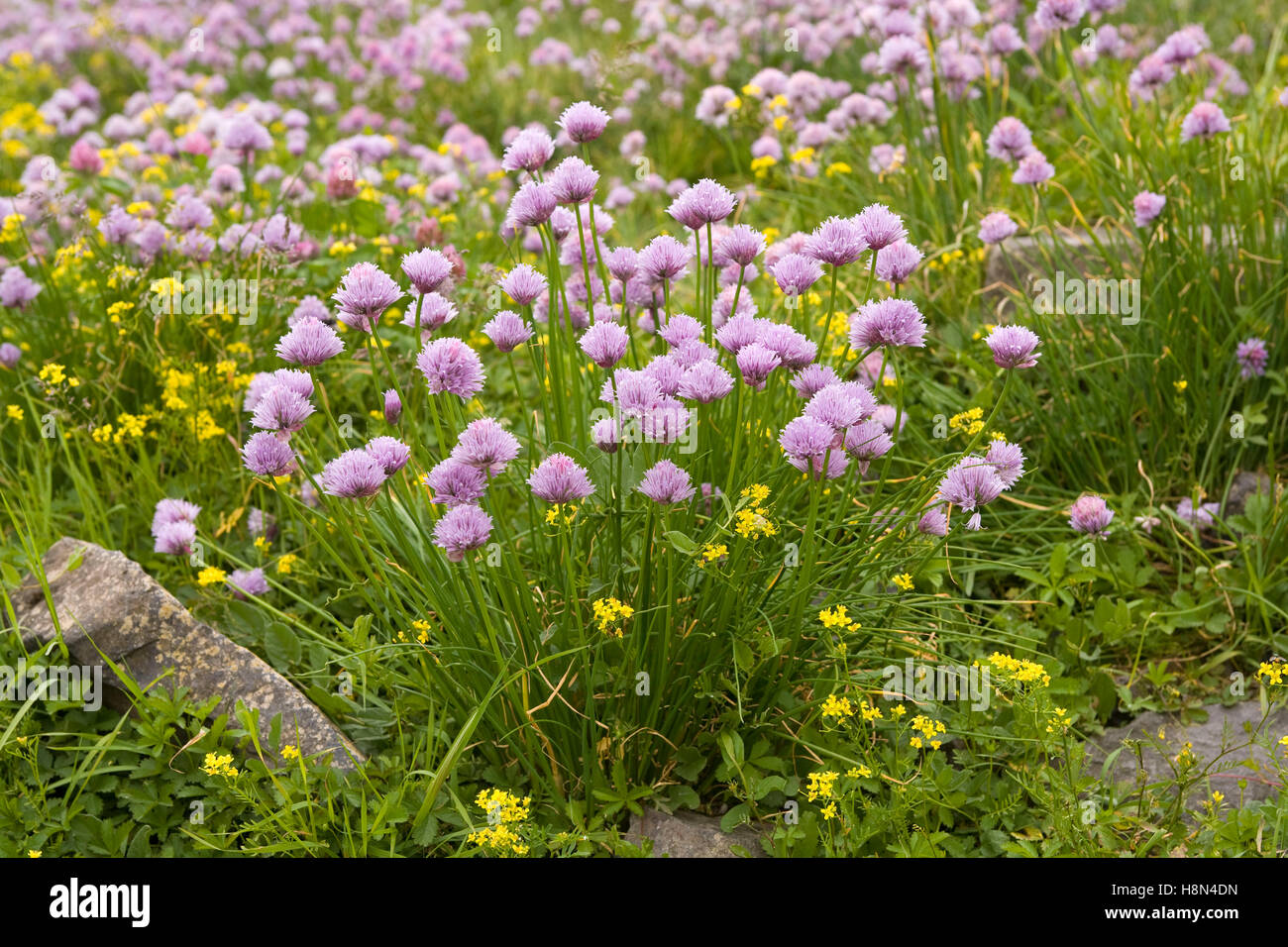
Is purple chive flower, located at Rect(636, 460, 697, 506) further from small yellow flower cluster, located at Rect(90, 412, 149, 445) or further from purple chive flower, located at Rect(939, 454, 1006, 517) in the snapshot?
small yellow flower cluster, located at Rect(90, 412, 149, 445)

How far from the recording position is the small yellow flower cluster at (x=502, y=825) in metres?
2.23

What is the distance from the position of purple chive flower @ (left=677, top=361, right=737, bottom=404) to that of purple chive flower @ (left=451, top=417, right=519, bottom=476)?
1.15 ft

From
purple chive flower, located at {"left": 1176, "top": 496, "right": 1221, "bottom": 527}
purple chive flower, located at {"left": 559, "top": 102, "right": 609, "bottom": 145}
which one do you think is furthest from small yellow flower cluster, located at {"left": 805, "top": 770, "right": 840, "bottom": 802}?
purple chive flower, located at {"left": 1176, "top": 496, "right": 1221, "bottom": 527}

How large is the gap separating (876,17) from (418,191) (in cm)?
220

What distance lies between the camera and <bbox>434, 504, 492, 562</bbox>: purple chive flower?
2.17 meters

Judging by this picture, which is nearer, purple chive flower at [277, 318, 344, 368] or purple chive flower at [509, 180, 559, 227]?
purple chive flower at [277, 318, 344, 368]

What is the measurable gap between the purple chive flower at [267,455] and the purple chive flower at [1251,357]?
2.89m

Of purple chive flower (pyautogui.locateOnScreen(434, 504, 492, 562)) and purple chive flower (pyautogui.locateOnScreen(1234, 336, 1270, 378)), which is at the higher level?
purple chive flower (pyautogui.locateOnScreen(1234, 336, 1270, 378))

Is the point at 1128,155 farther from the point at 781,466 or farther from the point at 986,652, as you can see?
the point at 781,466

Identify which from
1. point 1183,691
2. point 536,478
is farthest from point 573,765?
point 1183,691

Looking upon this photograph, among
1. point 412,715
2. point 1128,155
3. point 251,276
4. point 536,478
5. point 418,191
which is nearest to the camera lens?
point 536,478

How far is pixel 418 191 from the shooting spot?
17.7ft
